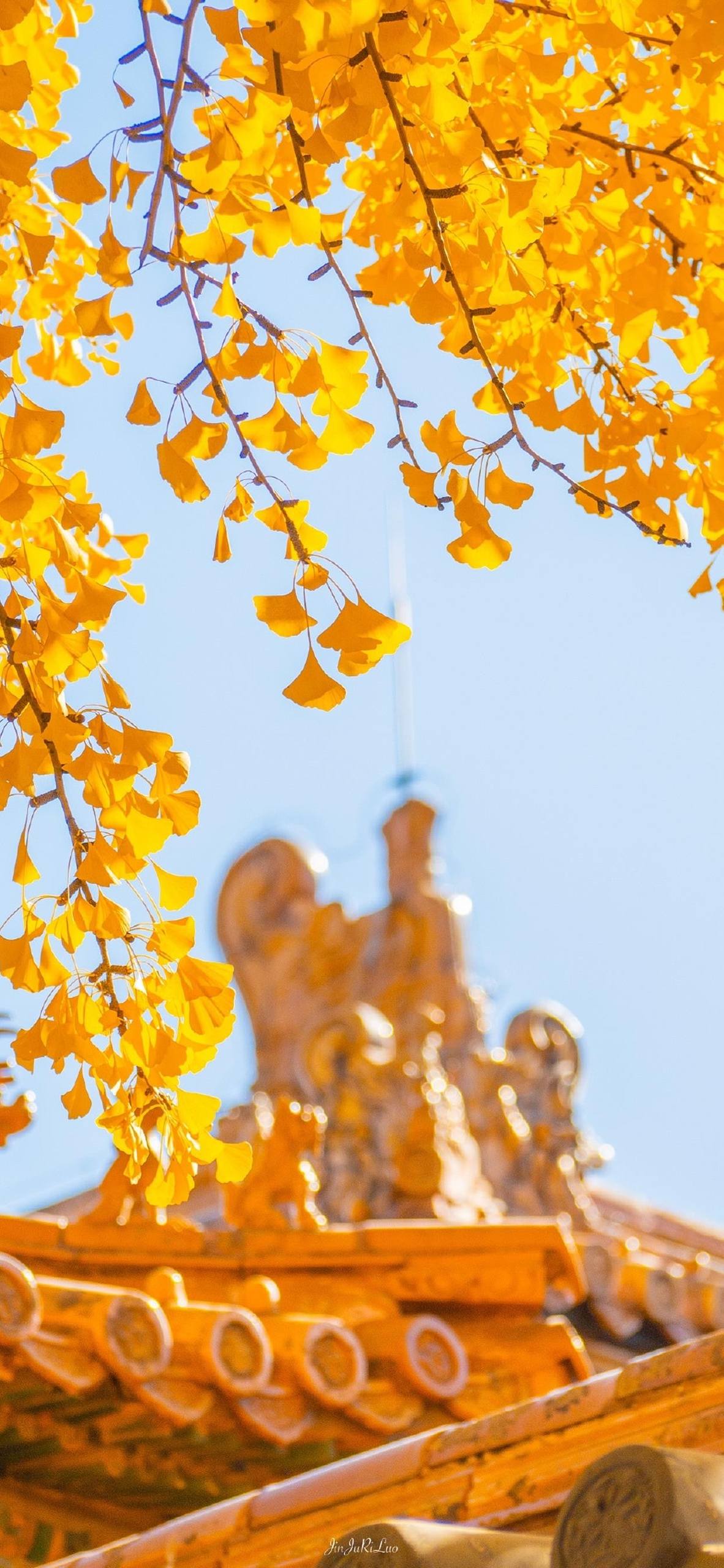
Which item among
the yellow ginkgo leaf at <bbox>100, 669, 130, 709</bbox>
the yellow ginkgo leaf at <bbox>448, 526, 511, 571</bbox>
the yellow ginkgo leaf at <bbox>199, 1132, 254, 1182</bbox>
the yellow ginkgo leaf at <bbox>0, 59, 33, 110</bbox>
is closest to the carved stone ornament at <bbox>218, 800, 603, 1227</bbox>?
the yellow ginkgo leaf at <bbox>199, 1132, 254, 1182</bbox>

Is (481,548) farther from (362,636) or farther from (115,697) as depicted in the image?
(115,697)

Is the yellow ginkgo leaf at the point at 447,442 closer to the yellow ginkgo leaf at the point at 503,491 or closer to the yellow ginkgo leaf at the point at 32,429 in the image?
the yellow ginkgo leaf at the point at 503,491

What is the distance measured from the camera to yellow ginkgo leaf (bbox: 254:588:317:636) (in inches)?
53.6

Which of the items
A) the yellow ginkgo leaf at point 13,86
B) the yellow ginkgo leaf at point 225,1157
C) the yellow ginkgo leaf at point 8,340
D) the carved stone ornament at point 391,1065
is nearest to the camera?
the yellow ginkgo leaf at point 13,86

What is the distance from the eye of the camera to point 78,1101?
57.4 inches

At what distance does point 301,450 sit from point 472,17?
332mm

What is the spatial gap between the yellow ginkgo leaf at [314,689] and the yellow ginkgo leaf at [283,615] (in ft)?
0.08

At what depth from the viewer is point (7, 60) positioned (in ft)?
4.22

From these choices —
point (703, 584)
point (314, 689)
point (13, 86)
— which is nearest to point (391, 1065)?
point (703, 584)

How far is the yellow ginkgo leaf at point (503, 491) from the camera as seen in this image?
1.38 metres

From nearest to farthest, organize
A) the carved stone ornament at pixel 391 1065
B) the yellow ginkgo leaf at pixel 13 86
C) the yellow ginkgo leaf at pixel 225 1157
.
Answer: the yellow ginkgo leaf at pixel 13 86, the yellow ginkgo leaf at pixel 225 1157, the carved stone ornament at pixel 391 1065

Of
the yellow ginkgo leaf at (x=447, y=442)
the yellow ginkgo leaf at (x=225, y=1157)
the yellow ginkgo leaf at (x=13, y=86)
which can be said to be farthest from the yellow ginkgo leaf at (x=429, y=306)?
the yellow ginkgo leaf at (x=225, y=1157)

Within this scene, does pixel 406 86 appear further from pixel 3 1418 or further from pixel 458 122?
pixel 3 1418

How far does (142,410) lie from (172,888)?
1.26 ft
